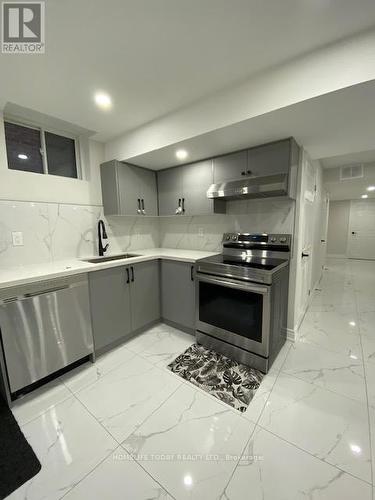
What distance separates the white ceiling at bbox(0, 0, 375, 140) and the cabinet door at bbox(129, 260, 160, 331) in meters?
1.67

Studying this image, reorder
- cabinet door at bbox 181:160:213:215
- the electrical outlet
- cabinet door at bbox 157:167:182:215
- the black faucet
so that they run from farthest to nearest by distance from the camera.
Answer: cabinet door at bbox 157:167:182:215 < the black faucet < cabinet door at bbox 181:160:213:215 < the electrical outlet

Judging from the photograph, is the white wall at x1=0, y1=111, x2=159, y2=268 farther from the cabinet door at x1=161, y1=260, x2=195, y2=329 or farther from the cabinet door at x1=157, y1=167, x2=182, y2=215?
the cabinet door at x1=161, y1=260, x2=195, y2=329

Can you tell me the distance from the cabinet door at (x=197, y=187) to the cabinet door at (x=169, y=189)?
10 cm

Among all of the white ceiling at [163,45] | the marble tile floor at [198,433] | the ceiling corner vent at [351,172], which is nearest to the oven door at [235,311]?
the marble tile floor at [198,433]

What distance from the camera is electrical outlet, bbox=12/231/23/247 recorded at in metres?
1.96

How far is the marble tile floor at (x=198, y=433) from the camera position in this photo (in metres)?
1.06

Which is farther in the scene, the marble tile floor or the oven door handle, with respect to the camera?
the oven door handle

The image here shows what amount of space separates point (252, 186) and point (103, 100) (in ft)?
5.00

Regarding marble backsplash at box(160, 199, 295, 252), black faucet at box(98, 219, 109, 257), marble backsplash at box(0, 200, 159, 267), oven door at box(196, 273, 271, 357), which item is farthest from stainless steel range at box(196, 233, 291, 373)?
marble backsplash at box(0, 200, 159, 267)

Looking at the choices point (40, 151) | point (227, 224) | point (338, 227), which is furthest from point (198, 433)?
point (338, 227)

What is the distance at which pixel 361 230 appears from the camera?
732cm

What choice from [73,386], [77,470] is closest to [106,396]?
[73,386]

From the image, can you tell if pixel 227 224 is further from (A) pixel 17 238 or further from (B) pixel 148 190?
(A) pixel 17 238

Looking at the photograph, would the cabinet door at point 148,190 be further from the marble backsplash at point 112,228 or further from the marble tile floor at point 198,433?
the marble tile floor at point 198,433
